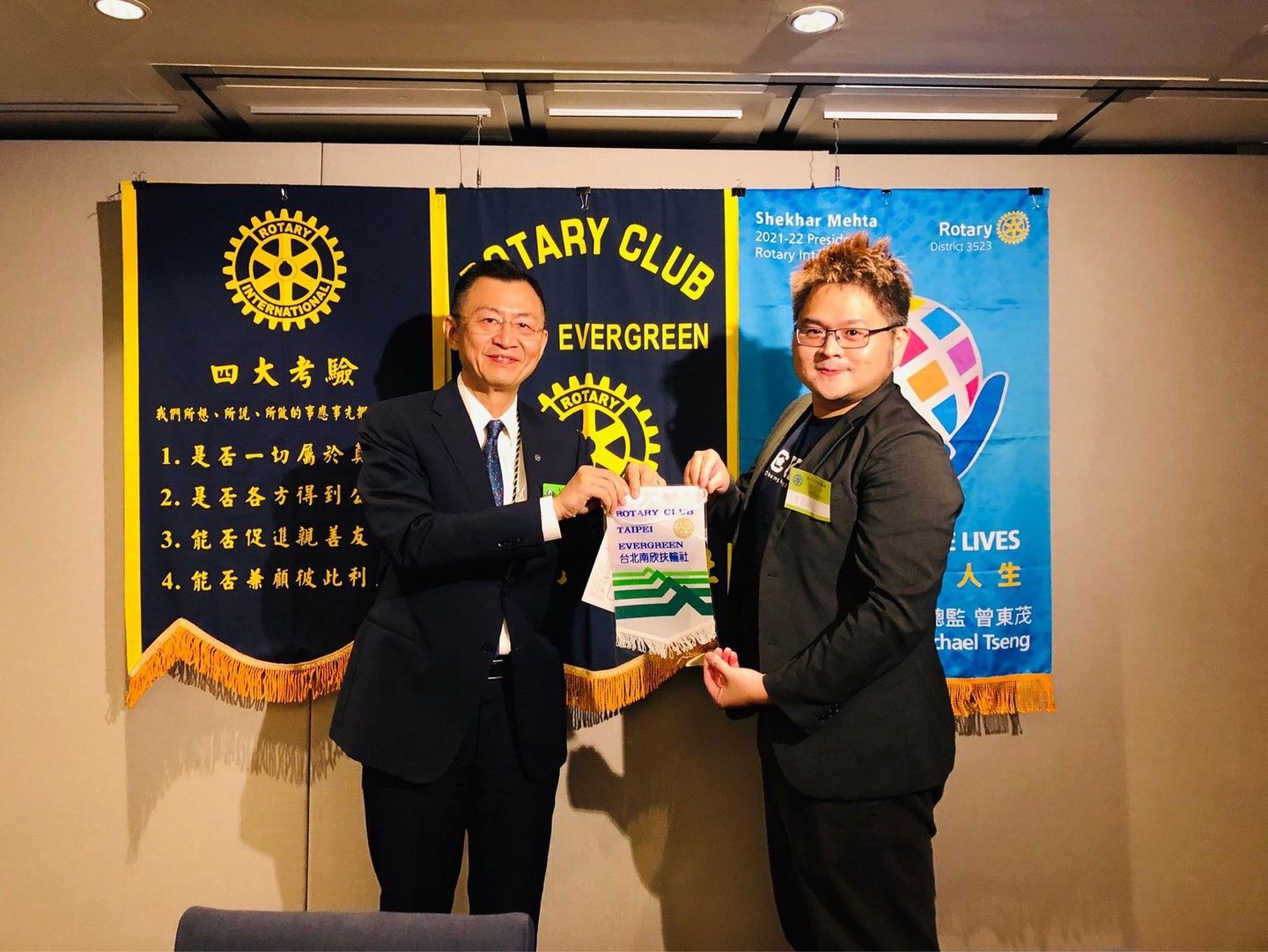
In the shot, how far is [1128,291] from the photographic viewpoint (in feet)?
8.62

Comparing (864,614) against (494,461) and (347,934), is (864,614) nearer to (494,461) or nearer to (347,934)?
(494,461)

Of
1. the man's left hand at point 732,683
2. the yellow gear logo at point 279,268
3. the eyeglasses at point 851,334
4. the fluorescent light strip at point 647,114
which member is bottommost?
the man's left hand at point 732,683

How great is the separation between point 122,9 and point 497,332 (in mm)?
1127

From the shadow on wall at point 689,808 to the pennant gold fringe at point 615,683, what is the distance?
0.38 feet

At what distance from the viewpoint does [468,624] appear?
1864mm

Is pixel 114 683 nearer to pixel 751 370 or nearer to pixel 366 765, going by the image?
pixel 366 765

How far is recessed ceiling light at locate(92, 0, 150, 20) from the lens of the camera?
5.95ft

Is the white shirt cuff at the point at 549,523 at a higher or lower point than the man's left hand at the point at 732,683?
higher

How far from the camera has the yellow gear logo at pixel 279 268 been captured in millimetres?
2439

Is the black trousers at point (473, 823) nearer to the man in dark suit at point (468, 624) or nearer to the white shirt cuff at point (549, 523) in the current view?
the man in dark suit at point (468, 624)

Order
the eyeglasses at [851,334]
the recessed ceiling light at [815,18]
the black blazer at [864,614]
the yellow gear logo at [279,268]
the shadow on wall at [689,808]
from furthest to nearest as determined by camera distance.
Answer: the shadow on wall at [689,808], the yellow gear logo at [279,268], the recessed ceiling light at [815,18], the eyeglasses at [851,334], the black blazer at [864,614]

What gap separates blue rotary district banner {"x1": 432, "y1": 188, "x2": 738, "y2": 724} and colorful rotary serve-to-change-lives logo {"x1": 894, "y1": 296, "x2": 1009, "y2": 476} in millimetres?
582

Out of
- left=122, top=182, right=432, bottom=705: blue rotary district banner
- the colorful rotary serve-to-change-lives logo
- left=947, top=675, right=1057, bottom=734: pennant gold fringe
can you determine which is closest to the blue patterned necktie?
left=122, top=182, right=432, bottom=705: blue rotary district banner

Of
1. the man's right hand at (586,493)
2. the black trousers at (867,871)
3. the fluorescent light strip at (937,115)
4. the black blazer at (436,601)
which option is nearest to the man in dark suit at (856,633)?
the black trousers at (867,871)
